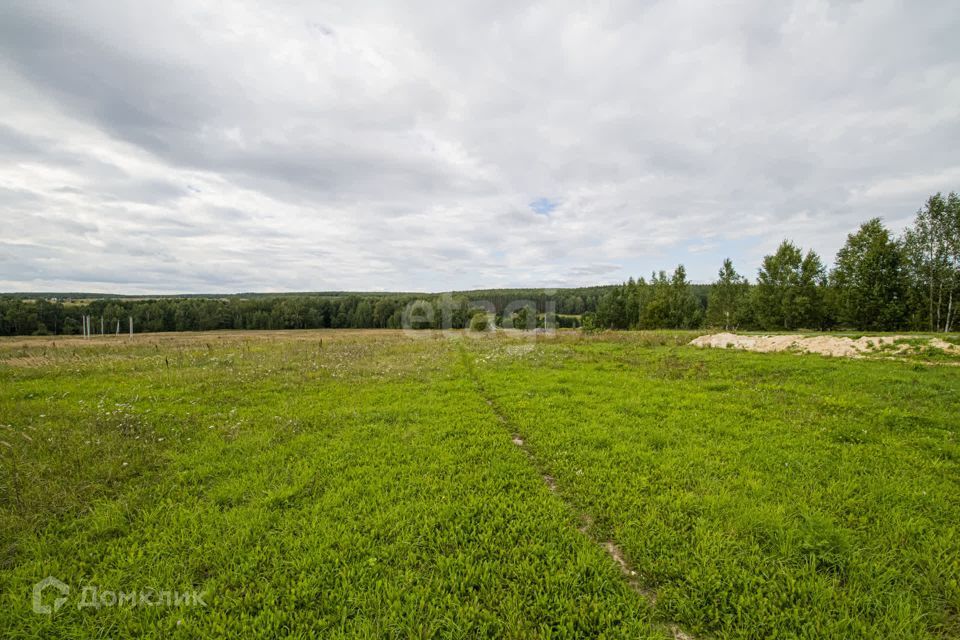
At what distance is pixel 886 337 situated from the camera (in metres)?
18.8

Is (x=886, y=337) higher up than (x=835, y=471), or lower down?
higher up

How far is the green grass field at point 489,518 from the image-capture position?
339cm

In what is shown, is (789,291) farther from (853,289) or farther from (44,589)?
(44,589)

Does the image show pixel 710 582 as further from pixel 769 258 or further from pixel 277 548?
pixel 769 258

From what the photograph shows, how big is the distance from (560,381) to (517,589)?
378 inches

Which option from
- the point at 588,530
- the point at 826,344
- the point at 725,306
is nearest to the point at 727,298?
the point at 725,306

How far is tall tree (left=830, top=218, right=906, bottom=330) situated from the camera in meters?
33.8

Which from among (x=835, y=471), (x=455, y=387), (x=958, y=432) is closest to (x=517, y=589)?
→ (x=835, y=471)

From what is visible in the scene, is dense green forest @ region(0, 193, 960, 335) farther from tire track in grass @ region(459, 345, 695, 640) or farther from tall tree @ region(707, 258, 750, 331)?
tire track in grass @ region(459, 345, 695, 640)

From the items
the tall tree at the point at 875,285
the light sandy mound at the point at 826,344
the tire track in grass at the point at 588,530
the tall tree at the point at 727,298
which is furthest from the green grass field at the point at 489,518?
the tall tree at the point at 727,298

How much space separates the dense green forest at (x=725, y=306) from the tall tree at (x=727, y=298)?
16 centimetres

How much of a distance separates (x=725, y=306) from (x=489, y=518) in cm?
6102

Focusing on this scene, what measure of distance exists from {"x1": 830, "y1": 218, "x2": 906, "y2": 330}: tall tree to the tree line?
69 mm

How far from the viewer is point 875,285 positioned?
3428 centimetres
